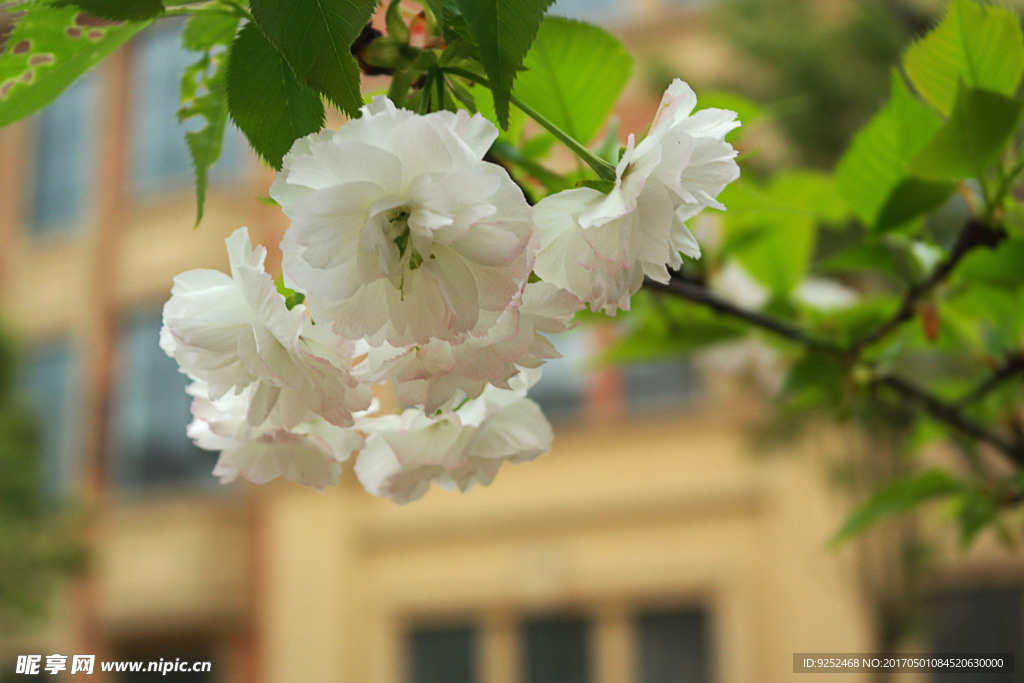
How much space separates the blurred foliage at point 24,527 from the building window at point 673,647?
3.55 metres

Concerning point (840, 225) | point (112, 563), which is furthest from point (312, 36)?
point (112, 563)

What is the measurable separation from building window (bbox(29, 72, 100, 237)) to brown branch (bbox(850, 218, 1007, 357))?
324 inches

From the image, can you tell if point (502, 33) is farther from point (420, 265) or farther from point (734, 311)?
point (734, 311)

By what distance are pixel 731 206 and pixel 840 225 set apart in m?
0.19

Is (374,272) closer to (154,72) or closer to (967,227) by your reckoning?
(967,227)

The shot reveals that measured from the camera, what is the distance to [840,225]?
Result: 673 millimetres

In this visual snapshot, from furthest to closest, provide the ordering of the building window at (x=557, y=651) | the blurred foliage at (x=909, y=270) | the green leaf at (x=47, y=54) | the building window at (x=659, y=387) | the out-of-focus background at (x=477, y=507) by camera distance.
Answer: the building window at (x=659, y=387) → the building window at (x=557, y=651) → the out-of-focus background at (x=477, y=507) → the blurred foliage at (x=909, y=270) → the green leaf at (x=47, y=54)

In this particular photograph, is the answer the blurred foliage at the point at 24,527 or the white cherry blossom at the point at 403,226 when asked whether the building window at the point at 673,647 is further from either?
the white cherry blossom at the point at 403,226

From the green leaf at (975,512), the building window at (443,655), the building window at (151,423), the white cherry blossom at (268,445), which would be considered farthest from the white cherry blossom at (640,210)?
the building window at (151,423)

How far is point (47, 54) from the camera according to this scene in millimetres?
378

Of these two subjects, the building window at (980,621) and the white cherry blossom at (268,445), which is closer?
the white cherry blossom at (268,445)

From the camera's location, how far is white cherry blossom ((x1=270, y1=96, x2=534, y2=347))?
0.26 meters

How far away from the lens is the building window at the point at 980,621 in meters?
4.43

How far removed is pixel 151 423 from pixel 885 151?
7174mm
